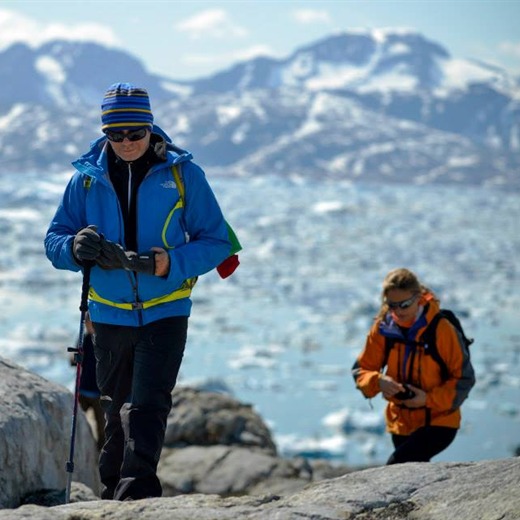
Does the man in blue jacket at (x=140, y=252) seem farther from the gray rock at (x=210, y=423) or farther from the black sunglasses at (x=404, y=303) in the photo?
the gray rock at (x=210, y=423)

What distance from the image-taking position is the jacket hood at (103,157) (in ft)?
12.7

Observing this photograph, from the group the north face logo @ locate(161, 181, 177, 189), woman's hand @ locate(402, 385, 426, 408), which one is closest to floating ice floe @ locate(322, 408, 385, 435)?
woman's hand @ locate(402, 385, 426, 408)

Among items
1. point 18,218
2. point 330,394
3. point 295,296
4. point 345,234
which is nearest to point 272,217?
point 345,234

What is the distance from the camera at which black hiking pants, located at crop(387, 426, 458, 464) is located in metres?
5.04

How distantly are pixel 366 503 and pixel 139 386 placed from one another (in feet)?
3.50

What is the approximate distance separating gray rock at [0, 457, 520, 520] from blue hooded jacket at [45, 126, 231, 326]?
2.82 ft

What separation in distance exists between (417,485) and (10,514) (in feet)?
4.58

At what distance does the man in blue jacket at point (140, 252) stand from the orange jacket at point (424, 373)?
1530mm

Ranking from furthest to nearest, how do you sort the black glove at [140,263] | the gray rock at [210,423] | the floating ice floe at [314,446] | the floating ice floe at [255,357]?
the floating ice floe at [255,357] < the floating ice floe at [314,446] < the gray rock at [210,423] < the black glove at [140,263]

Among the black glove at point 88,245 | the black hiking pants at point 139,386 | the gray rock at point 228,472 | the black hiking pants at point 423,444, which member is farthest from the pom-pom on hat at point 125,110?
the gray rock at point 228,472

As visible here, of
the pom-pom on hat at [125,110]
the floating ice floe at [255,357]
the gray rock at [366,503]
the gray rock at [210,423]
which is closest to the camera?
the gray rock at [366,503]

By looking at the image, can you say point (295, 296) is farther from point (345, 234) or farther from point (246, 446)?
point (246, 446)

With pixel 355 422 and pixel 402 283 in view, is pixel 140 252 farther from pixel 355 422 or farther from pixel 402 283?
pixel 355 422

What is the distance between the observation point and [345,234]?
14275 centimetres
